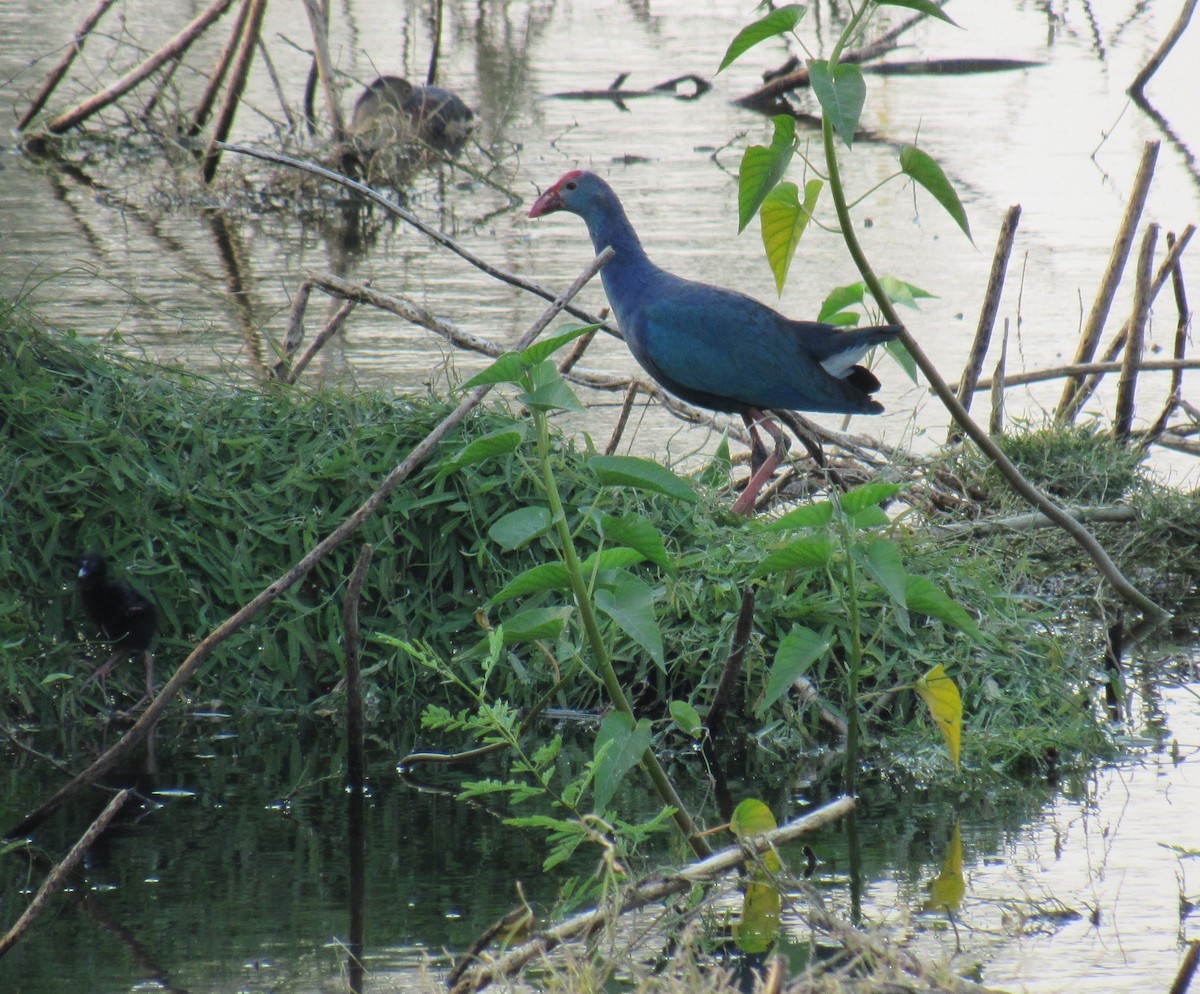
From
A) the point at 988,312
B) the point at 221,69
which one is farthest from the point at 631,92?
the point at 988,312

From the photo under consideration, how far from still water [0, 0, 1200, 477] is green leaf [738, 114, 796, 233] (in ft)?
5.60

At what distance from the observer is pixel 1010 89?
1479 centimetres

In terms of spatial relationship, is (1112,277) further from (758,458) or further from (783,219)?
(783,219)

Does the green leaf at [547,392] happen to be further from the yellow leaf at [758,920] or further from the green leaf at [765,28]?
the yellow leaf at [758,920]

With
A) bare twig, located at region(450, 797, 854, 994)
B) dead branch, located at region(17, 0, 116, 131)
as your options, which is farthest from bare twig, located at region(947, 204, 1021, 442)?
dead branch, located at region(17, 0, 116, 131)

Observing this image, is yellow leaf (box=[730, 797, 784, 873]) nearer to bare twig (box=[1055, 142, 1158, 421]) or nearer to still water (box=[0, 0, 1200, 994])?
still water (box=[0, 0, 1200, 994])

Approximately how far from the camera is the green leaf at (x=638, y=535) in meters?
3.01

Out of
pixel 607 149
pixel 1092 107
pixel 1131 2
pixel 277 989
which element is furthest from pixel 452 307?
pixel 1131 2

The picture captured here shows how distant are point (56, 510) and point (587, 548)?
1.39m

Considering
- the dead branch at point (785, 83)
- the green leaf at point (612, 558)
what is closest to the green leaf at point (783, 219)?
the green leaf at point (612, 558)

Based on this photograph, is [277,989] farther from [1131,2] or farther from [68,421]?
[1131,2]

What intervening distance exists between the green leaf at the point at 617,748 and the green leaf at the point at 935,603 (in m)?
0.68

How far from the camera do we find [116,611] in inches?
158

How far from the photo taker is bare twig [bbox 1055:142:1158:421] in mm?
5727
